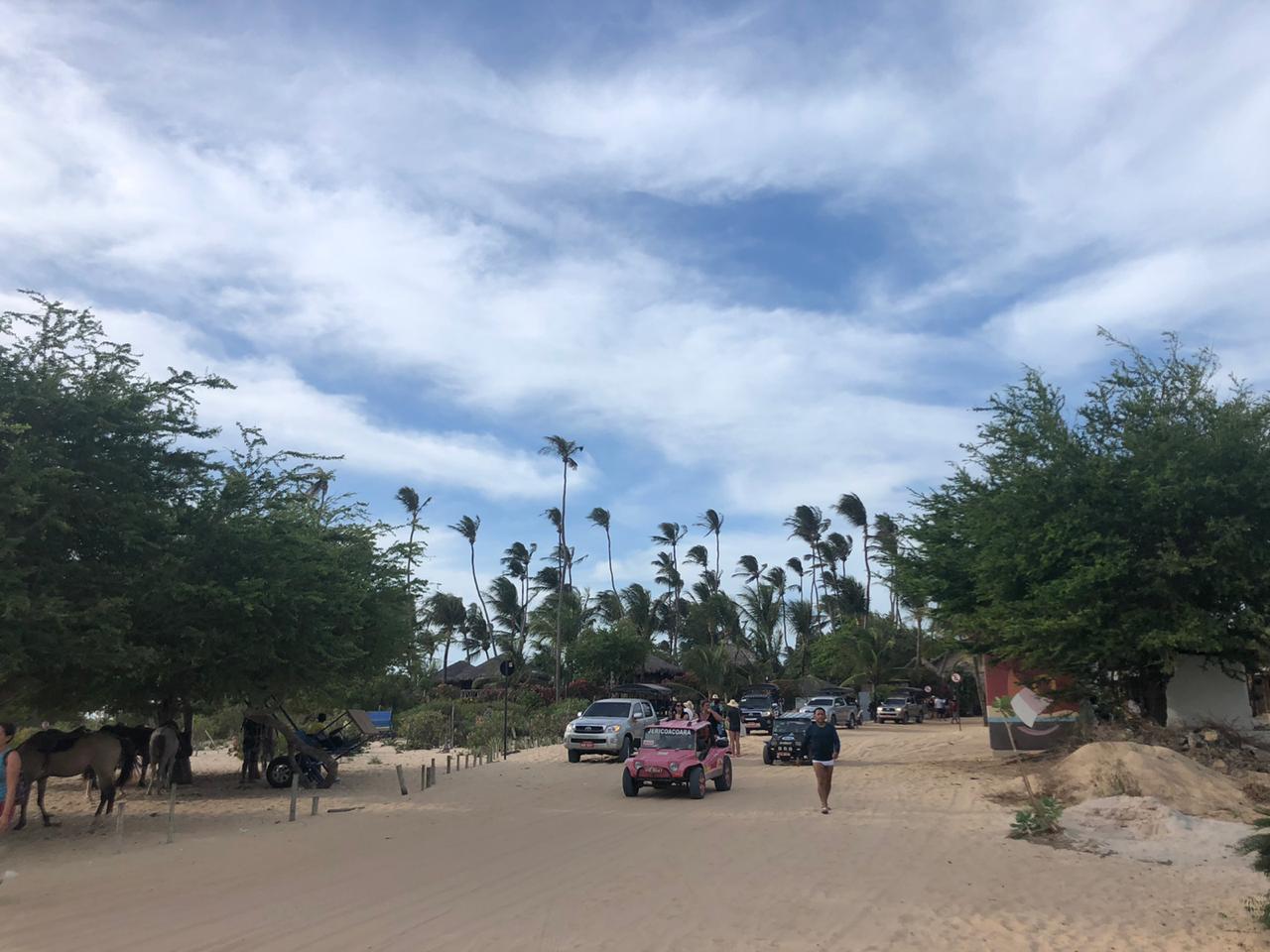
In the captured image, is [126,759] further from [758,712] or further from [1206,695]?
[758,712]

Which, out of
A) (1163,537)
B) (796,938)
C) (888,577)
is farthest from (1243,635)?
(796,938)

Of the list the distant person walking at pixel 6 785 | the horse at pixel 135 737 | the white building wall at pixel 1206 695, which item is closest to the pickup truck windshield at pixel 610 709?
the horse at pixel 135 737

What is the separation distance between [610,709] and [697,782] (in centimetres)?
1017

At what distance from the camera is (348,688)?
2089 centimetres

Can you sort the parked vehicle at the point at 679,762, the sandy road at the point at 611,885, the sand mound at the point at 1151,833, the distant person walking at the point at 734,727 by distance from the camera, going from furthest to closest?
the distant person walking at the point at 734,727 < the parked vehicle at the point at 679,762 < the sand mound at the point at 1151,833 < the sandy road at the point at 611,885

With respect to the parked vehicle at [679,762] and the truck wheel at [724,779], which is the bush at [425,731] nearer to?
the parked vehicle at [679,762]

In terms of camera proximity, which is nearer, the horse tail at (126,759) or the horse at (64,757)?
the horse at (64,757)

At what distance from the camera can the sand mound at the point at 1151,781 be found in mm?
15828

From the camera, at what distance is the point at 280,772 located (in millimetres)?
20344

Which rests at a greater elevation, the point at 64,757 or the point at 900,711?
the point at 64,757

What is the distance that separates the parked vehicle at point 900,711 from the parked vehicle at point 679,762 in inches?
1213

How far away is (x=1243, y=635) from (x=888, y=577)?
8.51m

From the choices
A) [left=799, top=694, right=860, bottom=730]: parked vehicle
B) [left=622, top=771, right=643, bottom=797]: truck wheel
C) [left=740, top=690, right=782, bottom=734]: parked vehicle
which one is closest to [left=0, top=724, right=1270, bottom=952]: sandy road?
[left=622, top=771, right=643, bottom=797]: truck wheel

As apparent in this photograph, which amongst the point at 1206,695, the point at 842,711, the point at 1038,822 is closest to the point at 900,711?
the point at 842,711
